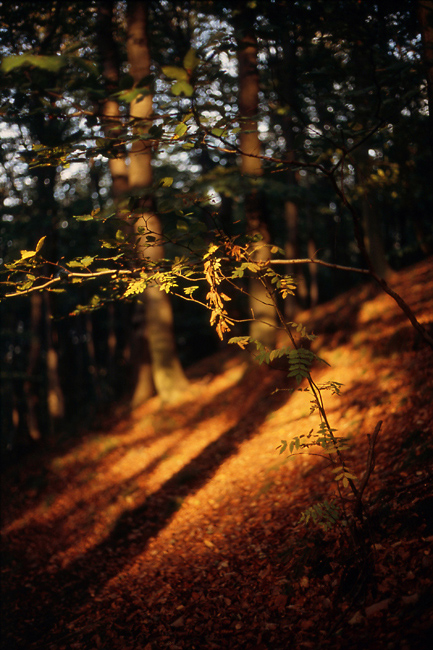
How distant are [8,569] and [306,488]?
4.90m

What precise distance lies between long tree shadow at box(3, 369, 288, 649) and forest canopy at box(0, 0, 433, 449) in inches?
83.0

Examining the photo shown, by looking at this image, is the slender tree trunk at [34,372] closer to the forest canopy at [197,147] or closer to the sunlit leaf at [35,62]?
the forest canopy at [197,147]

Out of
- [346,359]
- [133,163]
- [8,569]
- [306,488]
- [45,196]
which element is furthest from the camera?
[45,196]

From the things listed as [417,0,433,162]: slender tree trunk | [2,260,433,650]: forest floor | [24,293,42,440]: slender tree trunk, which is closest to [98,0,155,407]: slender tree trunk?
[2,260,433,650]: forest floor

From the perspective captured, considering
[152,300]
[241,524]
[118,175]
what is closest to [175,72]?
[241,524]

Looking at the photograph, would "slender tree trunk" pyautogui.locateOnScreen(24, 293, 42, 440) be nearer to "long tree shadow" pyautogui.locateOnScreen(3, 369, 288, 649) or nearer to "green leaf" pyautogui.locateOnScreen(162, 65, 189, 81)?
"long tree shadow" pyautogui.locateOnScreen(3, 369, 288, 649)

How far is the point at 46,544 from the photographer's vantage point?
6.97 metres

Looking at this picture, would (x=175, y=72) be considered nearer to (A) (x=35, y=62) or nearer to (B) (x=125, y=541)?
(A) (x=35, y=62)

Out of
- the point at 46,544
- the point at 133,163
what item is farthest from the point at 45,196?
the point at 46,544

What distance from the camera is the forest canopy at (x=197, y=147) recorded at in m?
3.22

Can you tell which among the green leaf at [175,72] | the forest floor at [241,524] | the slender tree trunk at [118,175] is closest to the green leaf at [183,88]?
the green leaf at [175,72]

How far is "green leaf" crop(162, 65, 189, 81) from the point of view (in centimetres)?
249

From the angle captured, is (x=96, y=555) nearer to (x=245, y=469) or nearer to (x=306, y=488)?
(x=245, y=469)

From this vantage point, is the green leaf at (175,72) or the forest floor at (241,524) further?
the forest floor at (241,524)
